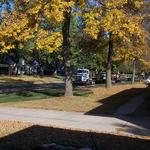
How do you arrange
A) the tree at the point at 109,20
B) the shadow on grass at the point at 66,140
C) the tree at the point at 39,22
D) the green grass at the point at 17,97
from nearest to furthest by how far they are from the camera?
1. the shadow on grass at the point at 66,140
2. the tree at the point at 39,22
3. the tree at the point at 109,20
4. the green grass at the point at 17,97

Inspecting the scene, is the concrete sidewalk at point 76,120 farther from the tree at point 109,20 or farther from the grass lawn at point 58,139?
the tree at point 109,20

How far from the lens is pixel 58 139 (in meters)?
12.7

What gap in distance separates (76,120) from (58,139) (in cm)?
585

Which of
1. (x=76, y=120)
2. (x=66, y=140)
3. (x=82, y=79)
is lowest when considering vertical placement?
(x=76, y=120)

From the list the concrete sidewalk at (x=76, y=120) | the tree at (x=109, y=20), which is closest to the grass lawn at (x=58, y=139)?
the concrete sidewalk at (x=76, y=120)

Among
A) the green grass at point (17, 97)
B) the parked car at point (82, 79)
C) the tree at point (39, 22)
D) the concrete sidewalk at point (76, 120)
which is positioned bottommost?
the concrete sidewalk at point (76, 120)

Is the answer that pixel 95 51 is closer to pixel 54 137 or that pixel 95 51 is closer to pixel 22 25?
pixel 22 25

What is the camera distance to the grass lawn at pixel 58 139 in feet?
38.6

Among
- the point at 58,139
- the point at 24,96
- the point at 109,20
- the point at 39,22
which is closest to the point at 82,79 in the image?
the point at 24,96

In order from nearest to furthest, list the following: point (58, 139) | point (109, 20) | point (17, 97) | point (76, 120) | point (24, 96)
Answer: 1. point (58, 139)
2. point (76, 120)
3. point (109, 20)
4. point (17, 97)
5. point (24, 96)

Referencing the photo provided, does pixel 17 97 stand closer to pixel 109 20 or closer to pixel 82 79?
pixel 109 20

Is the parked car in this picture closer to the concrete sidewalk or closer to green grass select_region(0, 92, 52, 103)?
green grass select_region(0, 92, 52, 103)

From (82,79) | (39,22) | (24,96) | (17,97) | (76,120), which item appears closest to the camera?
(76,120)

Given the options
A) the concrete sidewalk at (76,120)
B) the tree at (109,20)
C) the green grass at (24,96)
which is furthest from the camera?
the green grass at (24,96)
